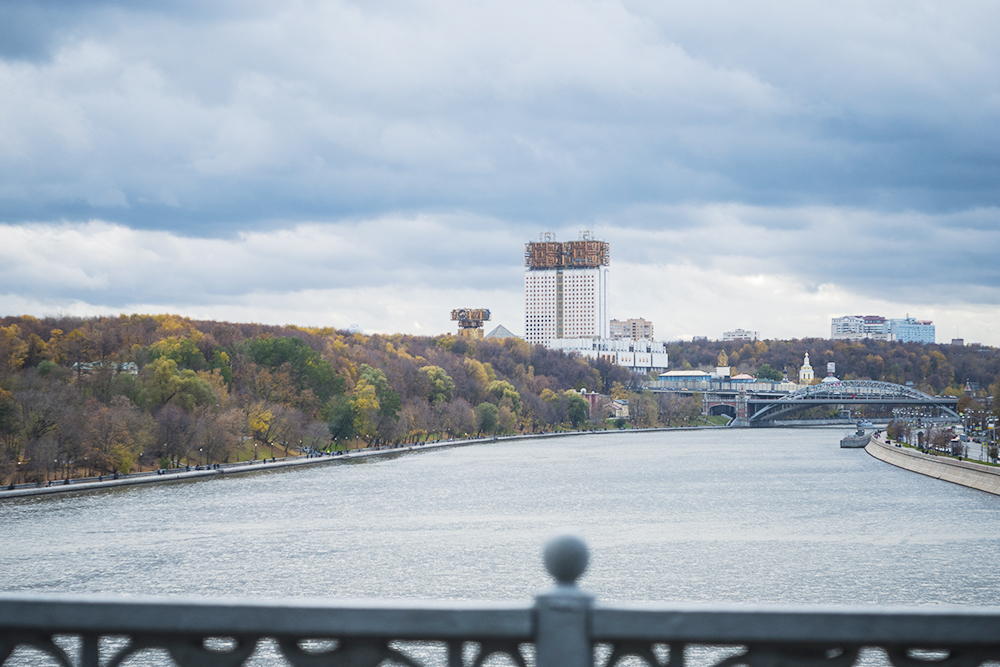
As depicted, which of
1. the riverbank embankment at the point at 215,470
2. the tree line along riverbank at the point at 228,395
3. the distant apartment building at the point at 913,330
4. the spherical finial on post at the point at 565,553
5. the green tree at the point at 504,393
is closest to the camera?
the spherical finial on post at the point at 565,553

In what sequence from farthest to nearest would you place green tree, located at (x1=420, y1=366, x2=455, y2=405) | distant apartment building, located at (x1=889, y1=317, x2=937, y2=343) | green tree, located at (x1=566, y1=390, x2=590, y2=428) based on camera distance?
1. distant apartment building, located at (x1=889, y1=317, x2=937, y2=343)
2. green tree, located at (x1=566, y1=390, x2=590, y2=428)
3. green tree, located at (x1=420, y1=366, x2=455, y2=405)

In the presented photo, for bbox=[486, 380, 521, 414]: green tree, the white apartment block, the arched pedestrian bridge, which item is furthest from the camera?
the white apartment block

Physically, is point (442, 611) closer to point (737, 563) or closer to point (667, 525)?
point (737, 563)

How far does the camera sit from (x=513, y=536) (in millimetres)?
25438

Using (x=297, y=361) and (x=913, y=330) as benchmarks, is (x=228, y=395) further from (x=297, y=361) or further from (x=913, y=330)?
(x=913, y=330)

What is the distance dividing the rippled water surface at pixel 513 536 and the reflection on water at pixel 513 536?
0.08 metres

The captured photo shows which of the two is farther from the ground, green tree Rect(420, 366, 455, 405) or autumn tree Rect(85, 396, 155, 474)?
green tree Rect(420, 366, 455, 405)

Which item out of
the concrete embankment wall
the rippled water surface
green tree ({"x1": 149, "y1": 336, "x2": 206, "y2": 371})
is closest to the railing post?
the rippled water surface

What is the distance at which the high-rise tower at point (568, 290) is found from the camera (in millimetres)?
145125

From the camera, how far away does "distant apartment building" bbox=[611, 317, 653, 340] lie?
17712 cm

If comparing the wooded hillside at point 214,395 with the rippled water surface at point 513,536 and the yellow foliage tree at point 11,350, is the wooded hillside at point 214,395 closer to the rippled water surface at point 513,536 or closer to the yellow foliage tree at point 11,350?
the yellow foliage tree at point 11,350

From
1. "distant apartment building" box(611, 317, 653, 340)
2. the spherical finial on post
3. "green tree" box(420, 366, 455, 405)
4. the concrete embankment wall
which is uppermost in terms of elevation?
"distant apartment building" box(611, 317, 653, 340)

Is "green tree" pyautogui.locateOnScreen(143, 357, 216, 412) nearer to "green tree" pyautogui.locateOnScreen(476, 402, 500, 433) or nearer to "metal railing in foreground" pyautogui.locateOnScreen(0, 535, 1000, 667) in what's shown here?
"green tree" pyautogui.locateOnScreen(476, 402, 500, 433)

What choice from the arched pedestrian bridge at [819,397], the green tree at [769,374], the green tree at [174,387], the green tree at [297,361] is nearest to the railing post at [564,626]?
the green tree at [174,387]
